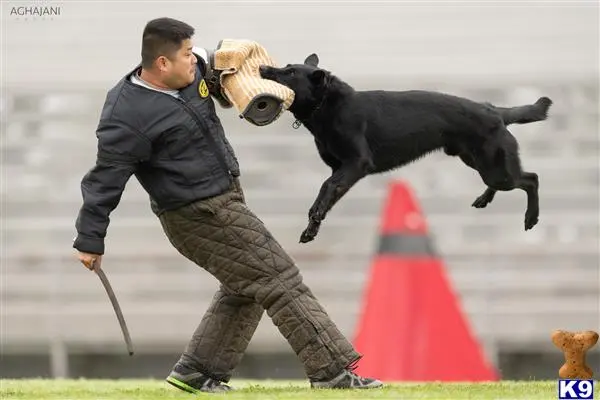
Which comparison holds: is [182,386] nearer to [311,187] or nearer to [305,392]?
[305,392]

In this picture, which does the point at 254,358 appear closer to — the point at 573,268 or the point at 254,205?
the point at 254,205

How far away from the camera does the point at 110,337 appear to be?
8.05 metres

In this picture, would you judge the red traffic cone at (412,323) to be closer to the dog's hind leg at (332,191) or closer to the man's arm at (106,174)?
the dog's hind leg at (332,191)

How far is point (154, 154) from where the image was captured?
4078 millimetres

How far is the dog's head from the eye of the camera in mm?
4418

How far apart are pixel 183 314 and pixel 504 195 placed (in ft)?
6.46

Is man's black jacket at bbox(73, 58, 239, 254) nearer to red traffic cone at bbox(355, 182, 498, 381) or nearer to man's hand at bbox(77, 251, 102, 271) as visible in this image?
man's hand at bbox(77, 251, 102, 271)

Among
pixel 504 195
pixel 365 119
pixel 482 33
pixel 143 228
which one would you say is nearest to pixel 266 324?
pixel 143 228

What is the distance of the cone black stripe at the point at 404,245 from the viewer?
20.1 feet

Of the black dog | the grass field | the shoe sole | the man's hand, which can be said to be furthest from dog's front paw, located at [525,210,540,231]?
the man's hand

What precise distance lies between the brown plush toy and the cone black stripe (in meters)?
1.97

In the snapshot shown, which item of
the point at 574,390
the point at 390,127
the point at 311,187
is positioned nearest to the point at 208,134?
the point at 390,127

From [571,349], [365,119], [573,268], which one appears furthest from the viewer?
[573,268]

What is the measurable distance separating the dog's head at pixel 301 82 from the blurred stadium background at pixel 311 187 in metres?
3.15
